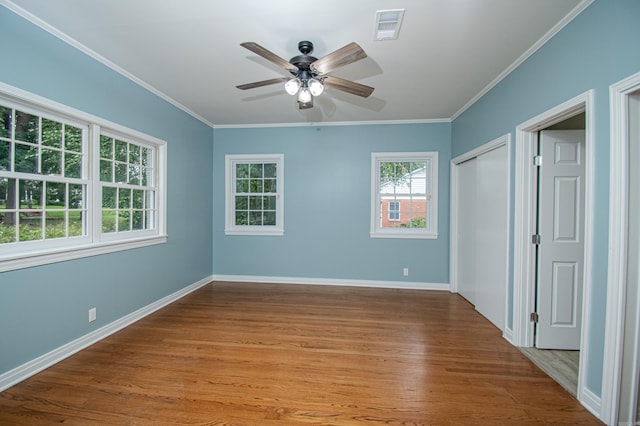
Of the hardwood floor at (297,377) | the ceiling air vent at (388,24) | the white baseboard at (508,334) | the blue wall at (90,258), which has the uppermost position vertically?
the ceiling air vent at (388,24)

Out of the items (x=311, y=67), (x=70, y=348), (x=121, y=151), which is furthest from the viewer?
(x=121, y=151)

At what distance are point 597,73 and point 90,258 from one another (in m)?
4.27

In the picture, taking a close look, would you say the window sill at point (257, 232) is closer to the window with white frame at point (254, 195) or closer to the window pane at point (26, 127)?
the window with white frame at point (254, 195)

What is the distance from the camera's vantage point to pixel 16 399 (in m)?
1.84

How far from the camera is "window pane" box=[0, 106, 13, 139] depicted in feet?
6.48

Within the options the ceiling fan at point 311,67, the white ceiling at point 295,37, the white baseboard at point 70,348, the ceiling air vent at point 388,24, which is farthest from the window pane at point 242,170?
the ceiling air vent at point 388,24

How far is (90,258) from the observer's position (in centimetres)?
257

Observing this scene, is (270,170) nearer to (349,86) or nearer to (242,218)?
(242,218)

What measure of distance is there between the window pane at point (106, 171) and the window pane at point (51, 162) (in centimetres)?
40

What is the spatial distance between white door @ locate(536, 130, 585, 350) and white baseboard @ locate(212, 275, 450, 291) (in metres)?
1.92

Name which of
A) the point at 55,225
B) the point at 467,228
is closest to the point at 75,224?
the point at 55,225

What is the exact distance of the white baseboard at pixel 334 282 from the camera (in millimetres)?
4418

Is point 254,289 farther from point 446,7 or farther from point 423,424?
point 446,7

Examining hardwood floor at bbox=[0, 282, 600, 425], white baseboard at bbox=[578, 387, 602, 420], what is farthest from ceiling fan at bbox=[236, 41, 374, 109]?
white baseboard at bbox=[578, 387, 602, 420]
